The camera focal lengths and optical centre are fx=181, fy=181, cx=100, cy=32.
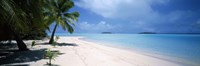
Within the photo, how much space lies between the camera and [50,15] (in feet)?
57.8

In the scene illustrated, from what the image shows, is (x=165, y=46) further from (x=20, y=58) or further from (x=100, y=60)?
(x=20, y=58)

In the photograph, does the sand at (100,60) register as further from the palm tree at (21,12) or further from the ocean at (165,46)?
the ocean at (165,46)

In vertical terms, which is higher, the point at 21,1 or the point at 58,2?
the point at 58,2

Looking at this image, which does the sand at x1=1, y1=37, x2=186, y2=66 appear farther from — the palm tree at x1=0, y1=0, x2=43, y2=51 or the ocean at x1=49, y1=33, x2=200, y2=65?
the ocean at x1=49, y1=33, x2=200, y2=65

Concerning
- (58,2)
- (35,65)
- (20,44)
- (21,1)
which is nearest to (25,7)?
(21,1)

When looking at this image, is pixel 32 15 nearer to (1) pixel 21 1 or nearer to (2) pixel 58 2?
(1) pixel 21 1

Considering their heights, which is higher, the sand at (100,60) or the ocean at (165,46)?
the sand at (100,60)

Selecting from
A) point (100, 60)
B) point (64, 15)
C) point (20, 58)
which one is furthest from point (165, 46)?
point (20, 58)

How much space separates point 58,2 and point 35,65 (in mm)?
12617

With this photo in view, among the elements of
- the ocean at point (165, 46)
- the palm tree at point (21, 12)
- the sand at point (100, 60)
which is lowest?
the ocean at point (165, 46)

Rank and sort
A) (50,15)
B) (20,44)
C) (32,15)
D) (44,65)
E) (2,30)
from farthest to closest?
(50,15), (20,44), (2,30), (32,15), (44,65)

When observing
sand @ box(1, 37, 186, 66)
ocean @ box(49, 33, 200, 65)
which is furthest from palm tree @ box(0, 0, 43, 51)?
ocean @ box(49, 33, 200, 65)

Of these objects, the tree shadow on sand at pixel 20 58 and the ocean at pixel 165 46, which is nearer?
the tree shadow on sand at pixel 20 58

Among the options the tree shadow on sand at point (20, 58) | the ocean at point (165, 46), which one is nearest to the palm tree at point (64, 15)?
the ocean at point (165, 46)
